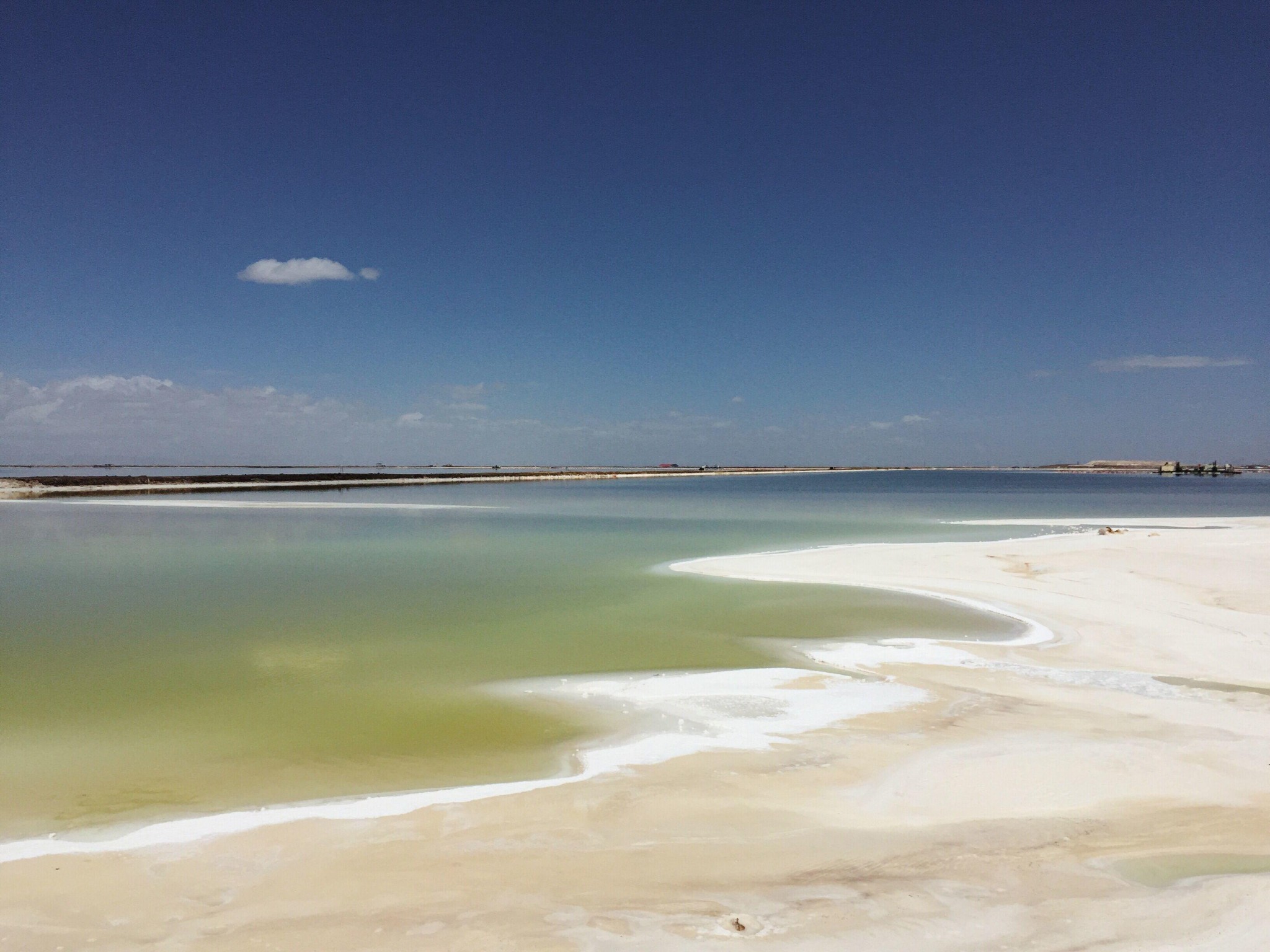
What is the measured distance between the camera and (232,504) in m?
42.3

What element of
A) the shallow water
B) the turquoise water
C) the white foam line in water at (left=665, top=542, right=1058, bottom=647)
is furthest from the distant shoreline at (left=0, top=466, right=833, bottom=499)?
the shallow water

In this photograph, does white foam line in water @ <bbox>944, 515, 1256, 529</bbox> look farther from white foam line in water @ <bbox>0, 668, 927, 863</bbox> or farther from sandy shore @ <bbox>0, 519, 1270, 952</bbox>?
white foam line in water @ <bbox>0, 668, 927, 863</bbox>

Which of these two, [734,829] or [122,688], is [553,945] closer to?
[734,829]

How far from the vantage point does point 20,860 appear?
470 centimetres

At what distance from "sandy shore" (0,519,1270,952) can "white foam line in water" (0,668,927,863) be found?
5cm

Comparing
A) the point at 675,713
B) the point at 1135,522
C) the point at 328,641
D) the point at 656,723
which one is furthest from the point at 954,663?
the point at 1135,522

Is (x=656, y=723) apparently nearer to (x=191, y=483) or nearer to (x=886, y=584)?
(x=886, y=584)

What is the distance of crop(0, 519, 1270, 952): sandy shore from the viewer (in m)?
3.98

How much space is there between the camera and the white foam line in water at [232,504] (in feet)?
132

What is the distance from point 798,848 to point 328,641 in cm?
790

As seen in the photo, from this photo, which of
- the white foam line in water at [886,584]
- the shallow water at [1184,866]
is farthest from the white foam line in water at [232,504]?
the shallow water at [1184,866]

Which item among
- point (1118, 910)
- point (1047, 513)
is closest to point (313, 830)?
point (1118, 910)

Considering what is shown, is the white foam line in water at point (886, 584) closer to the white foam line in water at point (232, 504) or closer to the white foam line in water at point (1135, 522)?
the white foam line in water at point (1135, 522)

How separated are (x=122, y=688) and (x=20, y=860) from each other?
167 inches
